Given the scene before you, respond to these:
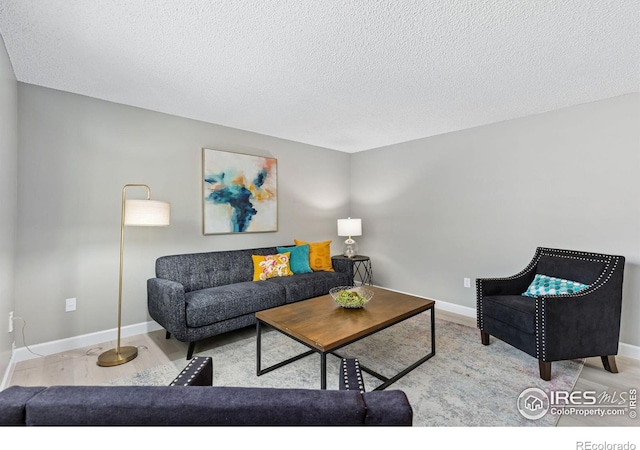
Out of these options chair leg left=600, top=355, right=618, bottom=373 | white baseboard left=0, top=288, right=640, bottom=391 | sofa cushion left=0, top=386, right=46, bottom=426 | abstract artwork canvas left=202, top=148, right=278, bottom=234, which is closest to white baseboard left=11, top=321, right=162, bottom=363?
white baseboard left=0, top=288, right=640, bottom=391

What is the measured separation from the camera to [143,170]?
9.75 feet

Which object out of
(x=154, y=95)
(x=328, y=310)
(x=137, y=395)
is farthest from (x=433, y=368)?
(x=154, y=95)

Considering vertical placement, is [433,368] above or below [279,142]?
below

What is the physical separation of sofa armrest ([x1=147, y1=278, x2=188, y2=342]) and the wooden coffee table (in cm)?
68

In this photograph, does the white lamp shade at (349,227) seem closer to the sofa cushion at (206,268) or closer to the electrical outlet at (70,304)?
the sofa cushion at (206,268)

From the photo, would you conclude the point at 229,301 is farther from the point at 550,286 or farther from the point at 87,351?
the point at 550,286

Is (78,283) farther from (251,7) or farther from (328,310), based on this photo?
(251,7)

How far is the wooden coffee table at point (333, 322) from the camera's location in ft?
5.87

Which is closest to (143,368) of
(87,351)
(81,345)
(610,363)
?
(87,351)

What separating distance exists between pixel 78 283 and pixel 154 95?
1.84m

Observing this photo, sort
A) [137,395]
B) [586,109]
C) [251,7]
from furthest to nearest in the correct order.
A: [586,109] → [251,7] → [137,395]

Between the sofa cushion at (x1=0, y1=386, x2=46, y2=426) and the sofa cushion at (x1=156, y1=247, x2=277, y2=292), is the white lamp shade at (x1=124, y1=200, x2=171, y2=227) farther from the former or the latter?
the sofa cushion at (x1=0, y1=386, x2=46, y2=426)

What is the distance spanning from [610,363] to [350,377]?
7.94 ft

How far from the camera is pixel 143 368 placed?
90.3 inches
